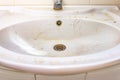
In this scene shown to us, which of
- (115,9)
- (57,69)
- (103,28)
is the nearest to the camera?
(57,69)

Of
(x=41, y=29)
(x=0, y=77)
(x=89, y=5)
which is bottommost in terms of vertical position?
(x=0, y=77)

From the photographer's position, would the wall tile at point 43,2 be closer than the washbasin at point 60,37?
No

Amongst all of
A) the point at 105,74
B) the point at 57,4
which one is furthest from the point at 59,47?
the point at 105,74

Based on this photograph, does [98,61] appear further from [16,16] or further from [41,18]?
[16,16]

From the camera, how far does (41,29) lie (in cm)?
85

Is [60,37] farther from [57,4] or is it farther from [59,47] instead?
[57,4]

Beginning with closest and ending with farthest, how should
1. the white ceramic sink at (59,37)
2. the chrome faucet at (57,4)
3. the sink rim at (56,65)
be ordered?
1. the sink rim at (56,65)
2. the white ceramic sink at (59,37)
3. the chrome faucet at (57,4)

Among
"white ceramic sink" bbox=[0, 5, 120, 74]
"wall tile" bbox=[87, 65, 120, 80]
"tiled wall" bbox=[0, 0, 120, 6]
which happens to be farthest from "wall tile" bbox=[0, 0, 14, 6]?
"wall tile" bbox=[87, 65, 120, 80]

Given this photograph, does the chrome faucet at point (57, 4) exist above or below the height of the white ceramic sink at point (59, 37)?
above

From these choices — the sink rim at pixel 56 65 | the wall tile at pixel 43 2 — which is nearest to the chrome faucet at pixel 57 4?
the wall tile at pixel 43 2

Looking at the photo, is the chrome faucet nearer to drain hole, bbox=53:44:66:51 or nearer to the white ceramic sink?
the white ceramic sink

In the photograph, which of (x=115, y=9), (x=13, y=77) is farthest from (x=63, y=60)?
(x=115, y=9)

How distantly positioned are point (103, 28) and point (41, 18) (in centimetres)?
34

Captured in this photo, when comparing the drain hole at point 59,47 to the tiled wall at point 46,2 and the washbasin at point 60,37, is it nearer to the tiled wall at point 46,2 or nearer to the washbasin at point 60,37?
the washbasin at point 60,37
